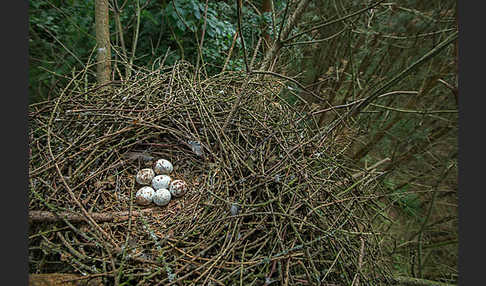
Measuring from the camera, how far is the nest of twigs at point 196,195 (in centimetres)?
104

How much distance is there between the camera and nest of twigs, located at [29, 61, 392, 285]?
1.04m

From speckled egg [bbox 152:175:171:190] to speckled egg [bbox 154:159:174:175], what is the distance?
64 mm

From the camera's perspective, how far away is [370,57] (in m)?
3.57

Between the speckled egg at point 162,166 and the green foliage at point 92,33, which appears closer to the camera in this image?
the speckled egg at point 162,166

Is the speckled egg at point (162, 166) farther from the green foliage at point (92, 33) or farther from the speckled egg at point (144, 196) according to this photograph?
the green foliage at point (92, 33)

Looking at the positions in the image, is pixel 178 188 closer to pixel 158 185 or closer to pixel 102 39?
pixel 158 185

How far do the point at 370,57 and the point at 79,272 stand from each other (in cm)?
383

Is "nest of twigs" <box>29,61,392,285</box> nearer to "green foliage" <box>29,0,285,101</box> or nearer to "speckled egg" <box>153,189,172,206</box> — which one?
"speckled egg" <box>153,189,172,206</box>

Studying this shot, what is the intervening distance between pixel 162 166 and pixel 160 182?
0.38 ft

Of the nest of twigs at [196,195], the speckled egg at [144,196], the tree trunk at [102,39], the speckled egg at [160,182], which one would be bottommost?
the speckled egg at [144,196]

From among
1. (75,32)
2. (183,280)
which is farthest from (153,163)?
(75,32)

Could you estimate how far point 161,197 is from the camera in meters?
1.50

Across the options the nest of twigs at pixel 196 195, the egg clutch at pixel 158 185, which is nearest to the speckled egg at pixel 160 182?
the egg clutch at pixel 158 185

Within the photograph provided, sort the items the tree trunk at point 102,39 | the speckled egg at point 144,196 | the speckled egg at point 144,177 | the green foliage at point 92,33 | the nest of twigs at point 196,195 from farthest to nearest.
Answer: the green foliage at point 92,33
the tree trunk at point 102,39
the speckled egg at point 144,177
the speckled egg at point 144,196
the nest of twigs at point 196,195
